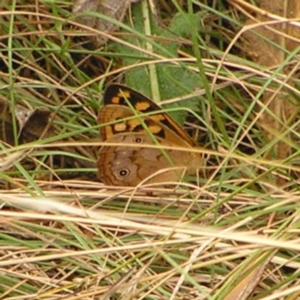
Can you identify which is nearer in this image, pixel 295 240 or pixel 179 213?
pixel 295 240

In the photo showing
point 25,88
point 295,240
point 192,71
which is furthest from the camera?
point 25,88

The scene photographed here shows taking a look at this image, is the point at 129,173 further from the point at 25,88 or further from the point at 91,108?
the point at 25,88

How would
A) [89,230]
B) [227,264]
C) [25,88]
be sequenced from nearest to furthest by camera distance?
[227,264], [89,230], [25,88]

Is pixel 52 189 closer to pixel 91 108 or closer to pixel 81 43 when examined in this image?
pixel 91 108

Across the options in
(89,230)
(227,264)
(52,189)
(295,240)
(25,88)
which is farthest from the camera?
(25,88)

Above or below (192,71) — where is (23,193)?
below

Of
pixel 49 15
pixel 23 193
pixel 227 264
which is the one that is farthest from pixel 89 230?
pixel 49 15

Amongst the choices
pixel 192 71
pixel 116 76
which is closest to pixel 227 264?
pixel 192 71
